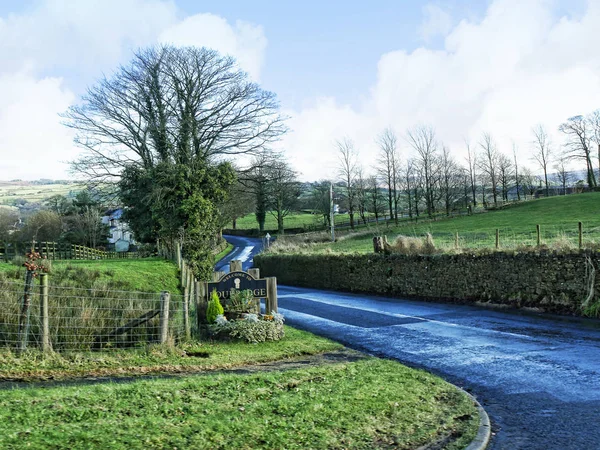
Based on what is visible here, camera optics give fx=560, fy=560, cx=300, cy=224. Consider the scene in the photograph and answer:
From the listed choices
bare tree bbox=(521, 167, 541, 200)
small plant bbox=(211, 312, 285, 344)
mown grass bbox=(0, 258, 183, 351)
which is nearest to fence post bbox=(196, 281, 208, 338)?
small plant bbox=(211, 312, 285, 344)

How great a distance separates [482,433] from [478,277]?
15.8m

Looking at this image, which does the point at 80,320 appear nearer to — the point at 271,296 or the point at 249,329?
the point at 249,329

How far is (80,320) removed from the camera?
33.5 feet

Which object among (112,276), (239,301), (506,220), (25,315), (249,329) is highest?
(506,220)

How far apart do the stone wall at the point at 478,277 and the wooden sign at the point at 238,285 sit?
9492 mm

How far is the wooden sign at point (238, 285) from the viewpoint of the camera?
13758 mm

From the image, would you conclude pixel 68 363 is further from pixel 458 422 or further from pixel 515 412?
pixel 515 412

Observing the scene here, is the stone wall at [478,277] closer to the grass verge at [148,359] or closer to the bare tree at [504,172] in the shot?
the grass verge at [148,359]

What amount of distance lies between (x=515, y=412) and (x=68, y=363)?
6913 millimetres

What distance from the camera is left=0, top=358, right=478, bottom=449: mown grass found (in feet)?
16.9

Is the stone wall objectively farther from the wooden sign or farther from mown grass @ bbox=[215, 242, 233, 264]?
mown grass @ bbox=[215, 242, 233, 264]

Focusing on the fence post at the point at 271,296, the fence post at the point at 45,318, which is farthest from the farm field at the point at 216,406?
the fence post at the point at 271,296

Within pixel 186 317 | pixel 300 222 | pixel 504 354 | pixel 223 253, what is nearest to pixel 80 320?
pixel 186 317

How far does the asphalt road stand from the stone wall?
119 centimetres
